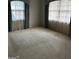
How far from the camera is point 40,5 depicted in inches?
39.2

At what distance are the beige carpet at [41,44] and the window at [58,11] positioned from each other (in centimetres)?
18

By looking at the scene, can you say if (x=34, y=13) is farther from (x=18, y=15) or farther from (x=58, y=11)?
(x=58, y=11)

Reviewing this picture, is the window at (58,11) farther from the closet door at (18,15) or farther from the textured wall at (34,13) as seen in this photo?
the closet door at (18,15)

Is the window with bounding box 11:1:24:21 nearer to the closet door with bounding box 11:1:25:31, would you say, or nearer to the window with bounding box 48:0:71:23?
the closet door with bounding box 11:1:25:31

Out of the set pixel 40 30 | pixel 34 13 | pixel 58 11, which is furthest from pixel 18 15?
Result: pixel 58 11

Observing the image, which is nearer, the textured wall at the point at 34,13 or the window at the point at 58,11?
the textured wall at the point at 34,13

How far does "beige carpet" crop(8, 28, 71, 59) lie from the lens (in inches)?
37.1

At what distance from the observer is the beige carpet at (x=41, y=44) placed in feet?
3.09

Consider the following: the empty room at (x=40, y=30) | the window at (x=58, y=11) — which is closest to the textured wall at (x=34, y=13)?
the empty room at (x=40, y=30)

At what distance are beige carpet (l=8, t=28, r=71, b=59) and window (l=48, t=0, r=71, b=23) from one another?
185 mm

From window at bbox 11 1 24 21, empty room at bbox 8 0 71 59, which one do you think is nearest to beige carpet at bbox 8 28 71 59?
empty room at bbox 8 0 71 59

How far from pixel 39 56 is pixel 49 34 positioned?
0.25 meters

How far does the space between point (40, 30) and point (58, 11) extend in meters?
0.32
